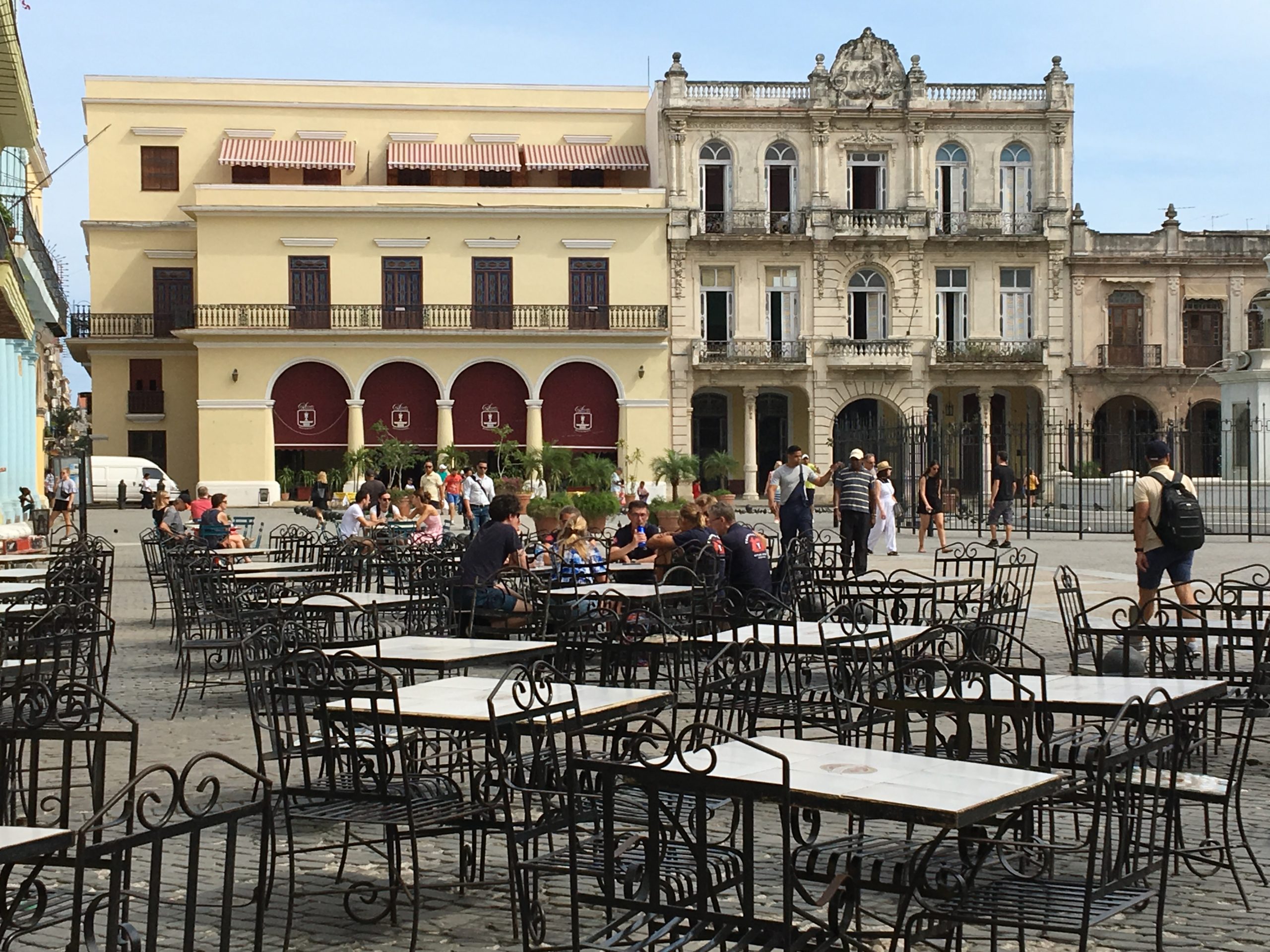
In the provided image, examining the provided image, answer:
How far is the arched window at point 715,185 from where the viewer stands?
1682 inches

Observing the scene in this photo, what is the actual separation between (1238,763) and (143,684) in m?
7.29

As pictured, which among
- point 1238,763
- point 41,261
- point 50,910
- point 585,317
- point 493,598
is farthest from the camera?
point 585,317

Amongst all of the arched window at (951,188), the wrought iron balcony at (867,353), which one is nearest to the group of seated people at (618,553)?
the wrought iron balcony at (867,353)

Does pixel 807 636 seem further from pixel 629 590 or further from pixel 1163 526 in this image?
pixel 1163 526

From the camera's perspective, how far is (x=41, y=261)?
89.9ft

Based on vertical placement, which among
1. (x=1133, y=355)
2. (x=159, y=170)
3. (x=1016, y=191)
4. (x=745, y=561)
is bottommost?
(x=745, y=561)

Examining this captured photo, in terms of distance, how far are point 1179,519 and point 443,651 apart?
5.98 meters

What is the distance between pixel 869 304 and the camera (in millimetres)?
43375

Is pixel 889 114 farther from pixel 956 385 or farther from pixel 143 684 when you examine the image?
pixel 143 684

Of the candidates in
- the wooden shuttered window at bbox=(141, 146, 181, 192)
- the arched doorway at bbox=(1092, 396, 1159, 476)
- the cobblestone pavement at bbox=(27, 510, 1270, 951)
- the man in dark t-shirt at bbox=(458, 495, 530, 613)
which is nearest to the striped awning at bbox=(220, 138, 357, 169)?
the wooden shuttered window at bbox=(141, 146, 181, 192)

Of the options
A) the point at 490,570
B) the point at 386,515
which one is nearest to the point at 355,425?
the point at 386,515

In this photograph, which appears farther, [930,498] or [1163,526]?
[930,498]

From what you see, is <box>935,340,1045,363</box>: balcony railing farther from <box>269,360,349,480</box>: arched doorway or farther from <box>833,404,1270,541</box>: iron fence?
<box>269,360,349,480</box>: arched doorway

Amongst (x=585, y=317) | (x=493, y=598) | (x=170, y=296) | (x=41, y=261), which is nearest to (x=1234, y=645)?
(x=493, y=598)
